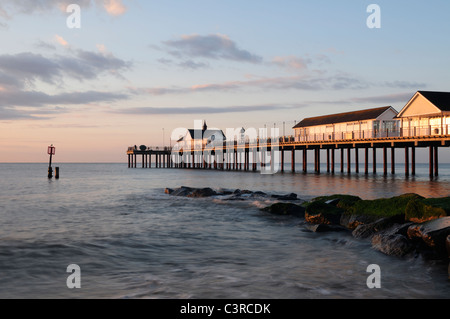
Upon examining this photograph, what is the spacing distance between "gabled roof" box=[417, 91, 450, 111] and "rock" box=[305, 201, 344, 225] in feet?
98.4

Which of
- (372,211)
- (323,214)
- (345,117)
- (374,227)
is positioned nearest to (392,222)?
(374,227)

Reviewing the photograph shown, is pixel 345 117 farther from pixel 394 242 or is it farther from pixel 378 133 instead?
pixel 394 242

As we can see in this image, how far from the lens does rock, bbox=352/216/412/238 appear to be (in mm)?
12143

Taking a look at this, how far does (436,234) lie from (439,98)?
36.9 meters

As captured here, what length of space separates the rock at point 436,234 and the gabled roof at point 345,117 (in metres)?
39.5

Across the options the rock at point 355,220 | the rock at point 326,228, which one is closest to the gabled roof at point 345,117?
the rock at point 355,220

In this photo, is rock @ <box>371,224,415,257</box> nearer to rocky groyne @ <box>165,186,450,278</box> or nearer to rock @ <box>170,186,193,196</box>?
rocky groyne @ <box>165,186,450,278</box>

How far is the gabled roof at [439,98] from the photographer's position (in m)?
40.3

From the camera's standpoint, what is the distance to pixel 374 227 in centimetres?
1238

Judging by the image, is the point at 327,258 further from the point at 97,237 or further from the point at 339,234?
the point at 97,237

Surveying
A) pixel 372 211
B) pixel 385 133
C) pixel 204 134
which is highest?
pixel 204 134

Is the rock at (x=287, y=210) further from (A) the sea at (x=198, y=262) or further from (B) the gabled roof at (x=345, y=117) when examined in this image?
(B) the gabled roof at (x=345, y=117)
